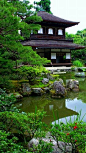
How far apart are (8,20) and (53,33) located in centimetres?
1630

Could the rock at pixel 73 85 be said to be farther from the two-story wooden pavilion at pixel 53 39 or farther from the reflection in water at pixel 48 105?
the two-story wooden pavilion at pixel 53 39

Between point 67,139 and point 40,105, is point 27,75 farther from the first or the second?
point 67,139

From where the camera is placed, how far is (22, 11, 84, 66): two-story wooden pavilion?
62.6 feet

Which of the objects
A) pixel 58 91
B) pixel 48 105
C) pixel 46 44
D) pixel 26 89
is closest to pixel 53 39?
pixel 46 44

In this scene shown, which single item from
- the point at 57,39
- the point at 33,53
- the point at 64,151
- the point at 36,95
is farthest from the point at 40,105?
the point at 57,39

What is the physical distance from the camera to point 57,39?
68.7 ft

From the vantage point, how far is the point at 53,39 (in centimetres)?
2073

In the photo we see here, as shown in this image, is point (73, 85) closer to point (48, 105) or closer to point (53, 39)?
point (48, 105)

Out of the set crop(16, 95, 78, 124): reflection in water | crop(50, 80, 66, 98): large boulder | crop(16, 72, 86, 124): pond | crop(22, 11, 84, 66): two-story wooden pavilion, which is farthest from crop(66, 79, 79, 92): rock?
crop(22, 11, 84, 66): two-story wooden pavilion

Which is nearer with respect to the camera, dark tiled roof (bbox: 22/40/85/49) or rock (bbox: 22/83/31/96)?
rock (bbox: 22/83/31/96)

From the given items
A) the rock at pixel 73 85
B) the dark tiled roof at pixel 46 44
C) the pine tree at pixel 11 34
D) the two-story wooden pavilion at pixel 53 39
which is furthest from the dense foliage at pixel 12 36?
the two-story wooden pavilion at pixel 53 39

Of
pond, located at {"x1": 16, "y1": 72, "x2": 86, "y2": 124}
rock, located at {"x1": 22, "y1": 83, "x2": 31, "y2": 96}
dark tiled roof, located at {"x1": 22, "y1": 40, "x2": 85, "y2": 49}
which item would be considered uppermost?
dark tiled roof, located at {"x1": 22, "y1": 40, "x2": 85, "y2": 49}

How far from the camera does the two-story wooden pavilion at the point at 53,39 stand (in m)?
19.1

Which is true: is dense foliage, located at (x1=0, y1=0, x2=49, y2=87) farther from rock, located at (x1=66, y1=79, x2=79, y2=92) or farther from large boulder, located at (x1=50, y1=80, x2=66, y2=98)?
rock, located at (x1=66, y1=79, x2=79, y2=92)
